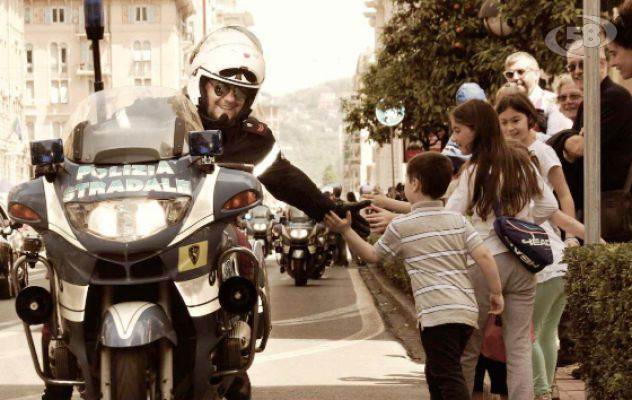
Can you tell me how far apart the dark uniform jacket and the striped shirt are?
1.29ft

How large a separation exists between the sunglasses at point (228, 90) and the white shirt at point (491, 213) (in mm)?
1137

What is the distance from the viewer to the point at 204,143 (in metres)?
5.54

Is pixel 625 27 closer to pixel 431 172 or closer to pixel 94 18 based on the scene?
pixel 431 172

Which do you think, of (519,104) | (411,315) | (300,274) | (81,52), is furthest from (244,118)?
(81,52)

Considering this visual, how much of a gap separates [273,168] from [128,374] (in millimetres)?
1669

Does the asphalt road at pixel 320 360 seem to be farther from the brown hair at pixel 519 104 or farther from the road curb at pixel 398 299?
the brown hair at pixel 519 104

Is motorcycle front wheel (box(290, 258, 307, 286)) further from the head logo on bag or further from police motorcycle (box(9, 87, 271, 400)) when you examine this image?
police motorcycle (box(9, 87, 271, 400))

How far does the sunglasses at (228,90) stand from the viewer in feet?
21.5

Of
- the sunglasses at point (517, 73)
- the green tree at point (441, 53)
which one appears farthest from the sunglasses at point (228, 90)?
the green tree at point (441, 53)

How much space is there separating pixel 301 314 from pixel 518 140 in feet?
29.8

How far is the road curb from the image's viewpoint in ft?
45.5

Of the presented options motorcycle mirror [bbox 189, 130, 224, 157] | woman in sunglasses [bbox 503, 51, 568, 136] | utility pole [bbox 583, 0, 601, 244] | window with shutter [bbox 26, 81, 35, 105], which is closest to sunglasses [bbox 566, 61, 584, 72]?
woman in sunglasses [bbox 503, 51, 568, 136]

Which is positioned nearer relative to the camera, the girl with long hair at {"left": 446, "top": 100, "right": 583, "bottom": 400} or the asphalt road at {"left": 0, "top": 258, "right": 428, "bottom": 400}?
the girl with long hair at {"left": 446, "top": 100, "right": 583, "bottom": 400}

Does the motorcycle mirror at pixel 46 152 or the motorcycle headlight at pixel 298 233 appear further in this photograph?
the motorcycle headlight at pixel 298 233
